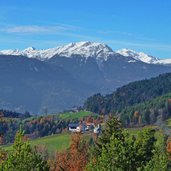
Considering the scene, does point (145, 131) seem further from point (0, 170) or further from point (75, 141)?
point (0, 170)

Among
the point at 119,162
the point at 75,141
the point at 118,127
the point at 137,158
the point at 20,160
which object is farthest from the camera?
the point at 75,141

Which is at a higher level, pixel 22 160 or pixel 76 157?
pixel 22 160

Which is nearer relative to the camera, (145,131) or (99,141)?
(99,141)

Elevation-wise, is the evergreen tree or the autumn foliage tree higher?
the evergreen tree

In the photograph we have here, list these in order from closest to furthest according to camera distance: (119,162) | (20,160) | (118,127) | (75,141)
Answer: (20,160)
(119,162)
(118,127)
(75,141)

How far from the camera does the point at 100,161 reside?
4941 centimetres

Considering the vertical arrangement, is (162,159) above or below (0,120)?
below

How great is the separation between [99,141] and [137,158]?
21.5 feet

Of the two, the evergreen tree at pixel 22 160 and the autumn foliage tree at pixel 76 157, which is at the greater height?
the evergreen tree at pixel 22 160

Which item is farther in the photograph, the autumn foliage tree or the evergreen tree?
the autumn foliage tree

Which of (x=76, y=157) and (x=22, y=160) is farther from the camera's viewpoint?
(x=76, y=157)

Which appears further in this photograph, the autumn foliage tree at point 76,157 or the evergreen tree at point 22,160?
the autumn foliage tree at point 76,157

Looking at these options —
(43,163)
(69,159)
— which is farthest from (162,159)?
(69,159)

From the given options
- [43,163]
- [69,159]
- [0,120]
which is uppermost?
[0,120]
